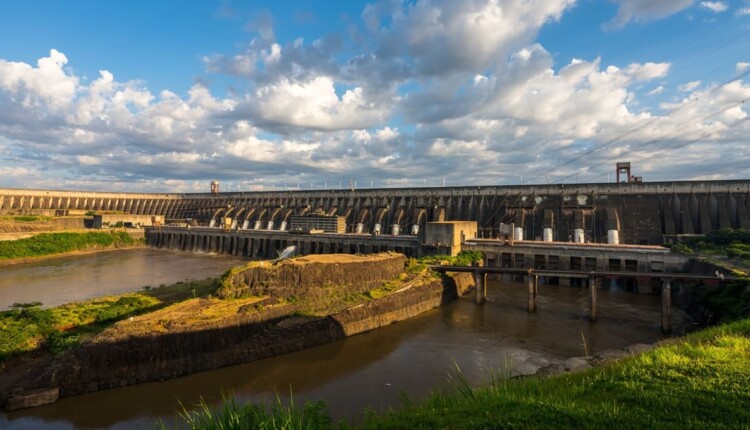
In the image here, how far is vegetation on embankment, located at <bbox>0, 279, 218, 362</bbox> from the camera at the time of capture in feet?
58.1

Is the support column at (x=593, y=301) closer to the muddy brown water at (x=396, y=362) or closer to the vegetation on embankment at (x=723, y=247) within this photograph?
the muddy brown water at (x=396, y=362)

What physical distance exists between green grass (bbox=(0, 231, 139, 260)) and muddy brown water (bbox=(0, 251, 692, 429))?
55381 mm

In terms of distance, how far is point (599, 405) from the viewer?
26.1 ft

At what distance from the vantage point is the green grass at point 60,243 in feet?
183

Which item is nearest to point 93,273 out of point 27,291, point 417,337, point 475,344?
point 27,291

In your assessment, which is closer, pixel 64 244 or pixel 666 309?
pixel 666 309

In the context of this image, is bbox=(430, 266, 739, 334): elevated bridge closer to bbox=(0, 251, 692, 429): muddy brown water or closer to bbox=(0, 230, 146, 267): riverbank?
bbox=(0, 251, 692, 429): muddy brown water

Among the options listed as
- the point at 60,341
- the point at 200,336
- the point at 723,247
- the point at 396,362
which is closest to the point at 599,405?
the point at 396,362

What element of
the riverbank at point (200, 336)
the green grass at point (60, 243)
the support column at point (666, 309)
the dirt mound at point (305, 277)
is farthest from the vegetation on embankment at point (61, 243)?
the support column at point (666, 309)

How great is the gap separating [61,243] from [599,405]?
3060 inches

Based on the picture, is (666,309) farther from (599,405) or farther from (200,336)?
(200,336)

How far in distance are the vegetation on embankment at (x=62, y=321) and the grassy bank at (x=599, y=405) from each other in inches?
565

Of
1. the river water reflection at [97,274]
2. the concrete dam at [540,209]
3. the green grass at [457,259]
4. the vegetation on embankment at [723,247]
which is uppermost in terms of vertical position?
the concrete dam at [540,209]

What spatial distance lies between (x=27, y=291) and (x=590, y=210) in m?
62.0
